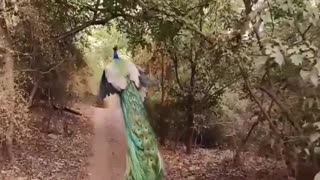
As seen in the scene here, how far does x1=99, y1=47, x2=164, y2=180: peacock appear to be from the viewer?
104 inches

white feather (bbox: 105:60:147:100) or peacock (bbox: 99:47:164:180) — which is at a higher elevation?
white feather (bbox: 105:60:147:100)

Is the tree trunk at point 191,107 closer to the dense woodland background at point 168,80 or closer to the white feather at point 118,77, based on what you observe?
the dense woodland background at point 168,80

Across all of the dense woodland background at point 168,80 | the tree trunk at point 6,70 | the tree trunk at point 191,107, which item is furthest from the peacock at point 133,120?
the tree trunk at point 191,107

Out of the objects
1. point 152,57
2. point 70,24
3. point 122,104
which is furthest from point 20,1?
point 122,104

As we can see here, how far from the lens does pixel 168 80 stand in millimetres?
5277

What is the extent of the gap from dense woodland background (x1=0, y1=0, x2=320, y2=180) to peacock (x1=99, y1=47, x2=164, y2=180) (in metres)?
0.50

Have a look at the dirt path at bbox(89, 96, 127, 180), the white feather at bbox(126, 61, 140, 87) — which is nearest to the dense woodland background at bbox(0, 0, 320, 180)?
the dirt path at bbox(89, 96, 127, 180)

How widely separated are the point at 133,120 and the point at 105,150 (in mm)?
1923

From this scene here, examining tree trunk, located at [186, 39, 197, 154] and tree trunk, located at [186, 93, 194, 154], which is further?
tree trunk, located at [186, 93, 194, 154]

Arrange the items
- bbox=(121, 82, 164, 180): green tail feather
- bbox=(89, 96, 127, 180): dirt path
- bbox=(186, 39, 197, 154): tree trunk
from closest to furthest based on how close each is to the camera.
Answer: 1. bbox=(121, 82, 164, 180): green tail feather
2. bbox=(89, 96, 127, 180): dirt path
3. bbox=(186, 39, 197, 154): tree trunk

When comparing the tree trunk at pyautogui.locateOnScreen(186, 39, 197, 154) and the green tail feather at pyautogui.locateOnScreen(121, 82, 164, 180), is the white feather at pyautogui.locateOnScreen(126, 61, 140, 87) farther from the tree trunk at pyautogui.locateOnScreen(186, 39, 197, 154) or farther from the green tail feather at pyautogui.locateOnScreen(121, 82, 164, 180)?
the tree trunk at pyautogui.locateOnScreen(186, 39, 197, 154)

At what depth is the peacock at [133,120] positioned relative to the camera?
104 inches

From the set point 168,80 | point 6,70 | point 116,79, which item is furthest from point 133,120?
point 168,80

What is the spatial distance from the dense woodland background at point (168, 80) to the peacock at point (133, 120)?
0.50 meters
